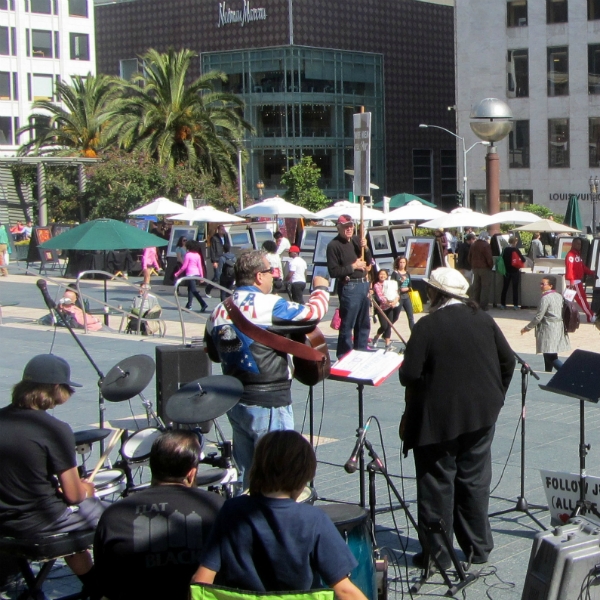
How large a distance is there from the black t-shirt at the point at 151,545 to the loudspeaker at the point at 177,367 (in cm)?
467

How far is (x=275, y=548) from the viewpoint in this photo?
139 inches

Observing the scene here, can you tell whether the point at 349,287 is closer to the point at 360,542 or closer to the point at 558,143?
the point at 360,542

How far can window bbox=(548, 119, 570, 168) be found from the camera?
185 ft

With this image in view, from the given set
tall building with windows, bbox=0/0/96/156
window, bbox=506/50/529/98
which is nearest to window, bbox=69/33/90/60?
tall building with windows, bbox=0/0/96/156

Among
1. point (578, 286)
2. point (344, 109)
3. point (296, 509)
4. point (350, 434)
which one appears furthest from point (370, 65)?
point (296, 509)

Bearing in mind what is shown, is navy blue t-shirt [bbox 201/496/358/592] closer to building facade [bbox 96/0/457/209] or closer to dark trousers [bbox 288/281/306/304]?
dark trousers [bbox 288/281/306/304]

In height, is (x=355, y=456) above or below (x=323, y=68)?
below

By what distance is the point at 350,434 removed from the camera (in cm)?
924

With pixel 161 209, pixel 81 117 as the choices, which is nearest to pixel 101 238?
pixel 161 209

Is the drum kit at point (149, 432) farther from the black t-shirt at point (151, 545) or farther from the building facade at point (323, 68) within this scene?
the building facade at point (323, 68)

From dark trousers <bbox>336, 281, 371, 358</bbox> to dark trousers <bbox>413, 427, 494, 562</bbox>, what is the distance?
704cm

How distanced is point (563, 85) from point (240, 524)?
2194 inches

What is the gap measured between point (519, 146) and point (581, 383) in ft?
177

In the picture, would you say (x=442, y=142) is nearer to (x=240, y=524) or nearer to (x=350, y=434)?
(x=350, y=434)
